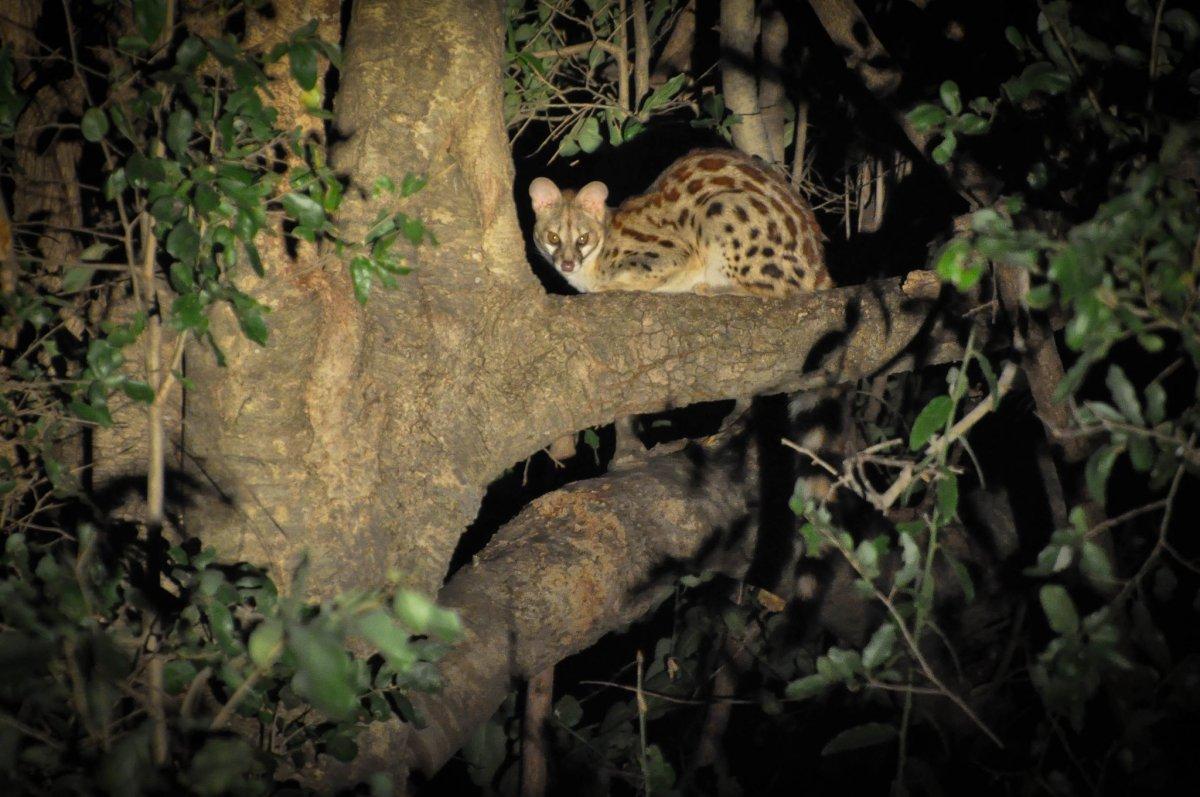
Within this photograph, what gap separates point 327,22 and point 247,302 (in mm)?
1051

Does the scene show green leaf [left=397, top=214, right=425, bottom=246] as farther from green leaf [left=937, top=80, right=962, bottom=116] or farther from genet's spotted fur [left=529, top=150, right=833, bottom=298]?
genet's spotted fur [left=529, top=150, right=833, bottom=298]

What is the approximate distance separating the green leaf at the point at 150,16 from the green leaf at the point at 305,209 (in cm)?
36

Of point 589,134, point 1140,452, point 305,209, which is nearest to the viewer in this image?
point 1140,452

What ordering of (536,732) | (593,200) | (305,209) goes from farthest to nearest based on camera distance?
(593,200)
(536,732)
(305,209)

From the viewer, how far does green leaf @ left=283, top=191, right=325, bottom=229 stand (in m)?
1.85

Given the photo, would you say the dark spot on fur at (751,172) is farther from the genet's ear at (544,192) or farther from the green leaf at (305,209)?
the green leaf at (305,209)

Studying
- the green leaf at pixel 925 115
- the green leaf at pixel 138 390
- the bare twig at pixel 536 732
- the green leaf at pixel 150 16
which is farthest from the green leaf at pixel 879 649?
the bare twig at pixel 536 732

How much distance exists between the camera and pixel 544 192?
200 inches

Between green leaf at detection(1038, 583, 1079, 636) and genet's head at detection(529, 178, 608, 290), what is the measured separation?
3.49 m

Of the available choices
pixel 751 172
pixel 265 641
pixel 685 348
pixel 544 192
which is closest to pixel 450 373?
pixel 685 348

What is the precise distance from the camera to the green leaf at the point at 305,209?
72.7 inches

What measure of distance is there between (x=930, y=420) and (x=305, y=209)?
4.10 feet

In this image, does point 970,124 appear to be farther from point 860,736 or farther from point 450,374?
point 450,374

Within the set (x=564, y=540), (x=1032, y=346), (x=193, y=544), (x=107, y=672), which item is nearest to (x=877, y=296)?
(x=1032, y=346)
